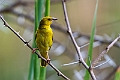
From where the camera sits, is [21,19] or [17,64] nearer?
[21,19]

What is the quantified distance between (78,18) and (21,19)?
1023mm

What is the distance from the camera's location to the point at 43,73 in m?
1.04

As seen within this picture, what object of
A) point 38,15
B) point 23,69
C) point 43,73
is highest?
point 38,15

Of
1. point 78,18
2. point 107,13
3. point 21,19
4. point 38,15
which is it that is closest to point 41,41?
point 38,15

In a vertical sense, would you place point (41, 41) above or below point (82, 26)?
above

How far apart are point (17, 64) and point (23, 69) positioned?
0.27 ft

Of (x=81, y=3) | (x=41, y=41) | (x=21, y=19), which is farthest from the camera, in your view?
(x=81, y=3)

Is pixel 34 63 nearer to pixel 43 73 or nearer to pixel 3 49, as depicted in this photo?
pixel 43 73

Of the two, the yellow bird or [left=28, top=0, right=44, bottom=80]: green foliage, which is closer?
[left=28, top=0, right=44, bottom=80]: green foliage

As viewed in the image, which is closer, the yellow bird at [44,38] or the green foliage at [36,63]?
the green foliage at [36,63]

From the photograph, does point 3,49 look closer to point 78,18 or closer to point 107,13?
point 78,18

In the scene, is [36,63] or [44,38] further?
[44,38]

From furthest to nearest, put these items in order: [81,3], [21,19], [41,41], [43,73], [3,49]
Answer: [3,49]
[81,3]
[21,19]
[41,41]
[43,73]

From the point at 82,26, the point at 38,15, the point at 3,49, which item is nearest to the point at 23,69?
the point at 3,49
